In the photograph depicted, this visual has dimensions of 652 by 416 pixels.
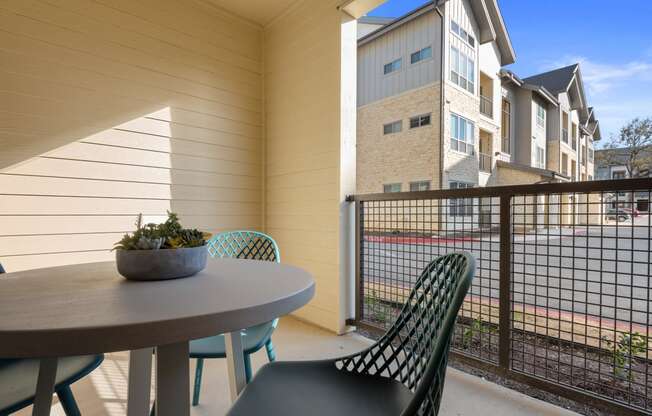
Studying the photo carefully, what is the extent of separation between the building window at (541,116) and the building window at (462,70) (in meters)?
3.27

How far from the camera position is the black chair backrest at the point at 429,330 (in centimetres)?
63

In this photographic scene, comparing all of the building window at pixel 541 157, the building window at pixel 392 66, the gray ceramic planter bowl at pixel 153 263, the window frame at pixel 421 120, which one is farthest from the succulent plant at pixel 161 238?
the building window at pixel 541 157

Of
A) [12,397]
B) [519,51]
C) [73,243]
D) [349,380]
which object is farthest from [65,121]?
[519,51]

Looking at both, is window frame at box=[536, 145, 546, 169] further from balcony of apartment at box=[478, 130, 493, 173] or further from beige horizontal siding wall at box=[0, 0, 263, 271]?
beige horizontal siding wall at box=[0, 0, 263, 271]

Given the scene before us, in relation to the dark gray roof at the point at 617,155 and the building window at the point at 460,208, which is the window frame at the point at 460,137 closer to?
the dark gray roof at the point at 617,155

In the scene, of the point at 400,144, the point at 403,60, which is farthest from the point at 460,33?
the point at 400,144

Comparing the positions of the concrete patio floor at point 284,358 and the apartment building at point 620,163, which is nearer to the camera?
the concrete patio floor at point 284,358

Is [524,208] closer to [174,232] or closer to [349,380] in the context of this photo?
[349,380]

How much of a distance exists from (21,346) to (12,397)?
0.69 metres

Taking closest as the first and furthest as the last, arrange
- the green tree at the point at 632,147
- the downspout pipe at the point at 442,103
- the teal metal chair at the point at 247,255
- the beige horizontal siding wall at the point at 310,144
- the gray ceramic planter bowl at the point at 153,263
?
the gray ceramic planter bowl at the point at 153,263 < the teal metal chair at the point at 247,255 < the beige horizontal siding wall at the point at 310,144 < the green tree at the point at 632,147 < the downspout pipe at the point at 442,103

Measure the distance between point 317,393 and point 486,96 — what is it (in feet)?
35.7

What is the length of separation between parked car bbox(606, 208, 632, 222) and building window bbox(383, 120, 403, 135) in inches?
316

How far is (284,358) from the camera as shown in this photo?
2186mm

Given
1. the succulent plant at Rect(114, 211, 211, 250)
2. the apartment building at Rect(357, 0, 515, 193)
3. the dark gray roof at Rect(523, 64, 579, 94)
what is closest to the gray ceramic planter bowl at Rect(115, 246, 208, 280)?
the succulent plant at Rect(114, 211, 211, 250)
